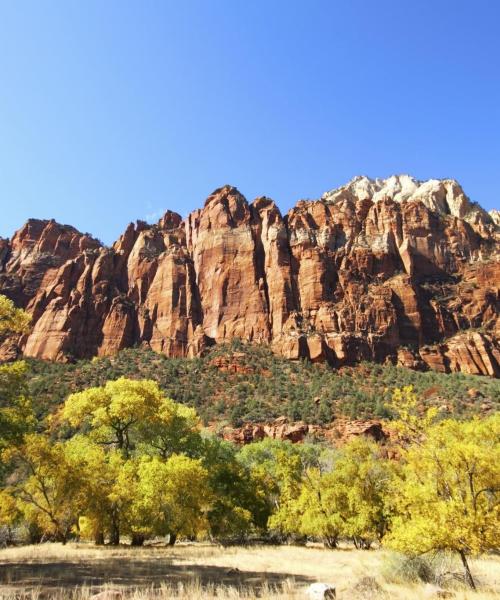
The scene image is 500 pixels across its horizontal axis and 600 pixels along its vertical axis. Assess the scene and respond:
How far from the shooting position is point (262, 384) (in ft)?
280

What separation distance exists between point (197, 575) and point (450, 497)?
26.0 ft

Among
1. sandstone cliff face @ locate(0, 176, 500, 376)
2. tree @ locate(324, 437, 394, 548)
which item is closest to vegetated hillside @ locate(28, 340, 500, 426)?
sandstone cliff face @ locate(0, 176, 500, 376)

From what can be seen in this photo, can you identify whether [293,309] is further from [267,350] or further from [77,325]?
[77,325]

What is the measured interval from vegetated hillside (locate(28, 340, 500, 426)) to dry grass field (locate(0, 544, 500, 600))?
169 ft

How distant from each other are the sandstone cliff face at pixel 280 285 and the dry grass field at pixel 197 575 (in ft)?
252

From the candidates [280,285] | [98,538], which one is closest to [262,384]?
[280,285]

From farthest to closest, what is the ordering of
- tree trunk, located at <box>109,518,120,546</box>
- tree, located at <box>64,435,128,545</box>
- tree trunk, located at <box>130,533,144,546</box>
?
tree trunk, located at <box>130,533,144,546</box> < tree trunk, located at <box>109,518,120,546</box> < tree, located at <box>64,435,128,545</box>

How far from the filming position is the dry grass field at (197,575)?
34.0 feet

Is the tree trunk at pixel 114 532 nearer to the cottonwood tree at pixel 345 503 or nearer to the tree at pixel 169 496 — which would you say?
the tree at pixel 169 496

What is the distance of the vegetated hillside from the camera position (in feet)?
243

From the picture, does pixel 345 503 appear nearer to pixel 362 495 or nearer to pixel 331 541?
pixel 362 495

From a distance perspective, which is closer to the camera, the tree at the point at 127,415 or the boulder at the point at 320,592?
the boulder at the point at 320,592

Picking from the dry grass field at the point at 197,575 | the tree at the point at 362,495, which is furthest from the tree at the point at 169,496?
the tree at the point at 362,495

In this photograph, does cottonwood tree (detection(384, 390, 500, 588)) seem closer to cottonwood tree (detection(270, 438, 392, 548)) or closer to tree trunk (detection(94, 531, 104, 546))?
cottonwood tree (detection(270, 438, 392, 548))
